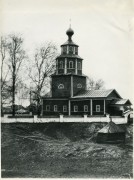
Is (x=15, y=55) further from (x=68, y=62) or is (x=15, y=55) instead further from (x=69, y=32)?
(x=68, y=62)

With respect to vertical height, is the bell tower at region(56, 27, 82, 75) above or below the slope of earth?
above

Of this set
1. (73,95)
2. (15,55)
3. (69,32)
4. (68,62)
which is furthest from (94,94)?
(69,32)

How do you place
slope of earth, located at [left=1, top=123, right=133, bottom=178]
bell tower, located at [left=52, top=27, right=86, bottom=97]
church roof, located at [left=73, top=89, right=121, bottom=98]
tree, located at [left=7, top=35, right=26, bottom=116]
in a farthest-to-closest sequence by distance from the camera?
1. bell tower, located at [left=52, top=27, right=86, bottom=97]
2. church roof, located at [left=73, top=89, right=121, bottom=98]
3. tree, located at [left=7, top=35, right=26, bottom=116]
4. slope of earth, located at [left=1, top=123, right=133, bottom=178]

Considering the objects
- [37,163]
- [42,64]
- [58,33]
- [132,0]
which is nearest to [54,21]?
[58,33]

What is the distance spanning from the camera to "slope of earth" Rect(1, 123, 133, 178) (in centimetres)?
872

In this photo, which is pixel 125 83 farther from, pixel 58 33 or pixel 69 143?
pixel 69 143

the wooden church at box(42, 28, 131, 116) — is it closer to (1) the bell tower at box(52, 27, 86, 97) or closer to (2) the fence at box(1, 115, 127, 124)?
(1) the bell tower at box(52, 27, 86, 97)

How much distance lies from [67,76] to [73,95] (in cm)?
92

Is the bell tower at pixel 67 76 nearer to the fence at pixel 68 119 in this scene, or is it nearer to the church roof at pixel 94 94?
the church roof at pixel 94 94

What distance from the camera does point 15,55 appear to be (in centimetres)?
1151

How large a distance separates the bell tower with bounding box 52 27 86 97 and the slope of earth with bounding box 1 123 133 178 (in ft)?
11.3

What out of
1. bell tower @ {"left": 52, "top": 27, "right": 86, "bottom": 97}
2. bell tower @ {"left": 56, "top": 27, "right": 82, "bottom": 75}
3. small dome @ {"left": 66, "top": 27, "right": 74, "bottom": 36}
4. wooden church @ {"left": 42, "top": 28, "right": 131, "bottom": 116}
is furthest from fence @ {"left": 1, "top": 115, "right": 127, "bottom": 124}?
small dome @ {"left": 66, "top": 27, "right": 74, "bottom": 36}

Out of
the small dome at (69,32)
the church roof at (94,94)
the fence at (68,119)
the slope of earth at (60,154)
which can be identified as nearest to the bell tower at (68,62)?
the church roof at (94,94)

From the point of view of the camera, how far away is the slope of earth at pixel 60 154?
28.6ft
